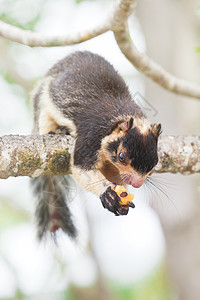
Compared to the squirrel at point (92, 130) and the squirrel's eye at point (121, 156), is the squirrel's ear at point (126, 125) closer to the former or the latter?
the squirrel at point (92, 130)

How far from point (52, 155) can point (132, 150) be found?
31.2 inches

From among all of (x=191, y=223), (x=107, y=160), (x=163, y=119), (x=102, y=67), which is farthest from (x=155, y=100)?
(x=107, y=160)

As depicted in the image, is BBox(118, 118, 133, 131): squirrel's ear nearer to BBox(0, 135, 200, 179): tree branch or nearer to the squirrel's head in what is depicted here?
the squirrel's head

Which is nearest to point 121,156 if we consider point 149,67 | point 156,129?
point 156,129

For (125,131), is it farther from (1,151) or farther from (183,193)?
(183,193)

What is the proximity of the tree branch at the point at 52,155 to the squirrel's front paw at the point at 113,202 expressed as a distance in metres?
0.60

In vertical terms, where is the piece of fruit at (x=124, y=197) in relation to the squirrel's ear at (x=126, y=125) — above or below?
below

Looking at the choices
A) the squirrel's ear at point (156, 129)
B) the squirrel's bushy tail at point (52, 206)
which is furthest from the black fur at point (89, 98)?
the squirrel's bushy tail at point (52, 206)

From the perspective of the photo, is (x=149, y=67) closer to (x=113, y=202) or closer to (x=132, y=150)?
(x=132, y=150)

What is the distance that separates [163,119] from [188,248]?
7.45ft

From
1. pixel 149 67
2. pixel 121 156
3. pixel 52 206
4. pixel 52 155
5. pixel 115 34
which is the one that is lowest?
pixel 52 206

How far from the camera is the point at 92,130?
3.94 meters

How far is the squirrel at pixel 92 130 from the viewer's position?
3391 mm

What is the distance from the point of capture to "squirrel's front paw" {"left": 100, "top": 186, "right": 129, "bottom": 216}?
10.7 feet
